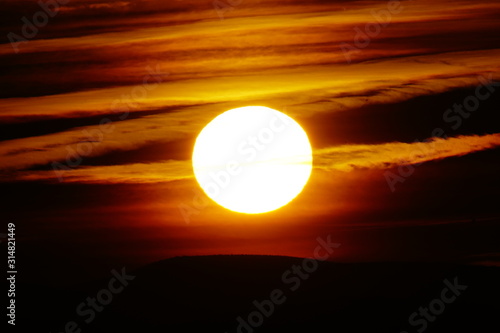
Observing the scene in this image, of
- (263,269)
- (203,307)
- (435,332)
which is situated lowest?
(435,332)

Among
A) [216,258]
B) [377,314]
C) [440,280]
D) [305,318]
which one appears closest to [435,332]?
[377,314]

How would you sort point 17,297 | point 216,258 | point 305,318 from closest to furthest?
point 305,318
point 17,297
point 216,258

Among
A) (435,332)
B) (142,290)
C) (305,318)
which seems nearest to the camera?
(435,332)

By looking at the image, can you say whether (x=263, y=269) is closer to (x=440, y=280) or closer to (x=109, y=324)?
(x=440, y=280)

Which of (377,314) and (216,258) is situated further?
(216,258)

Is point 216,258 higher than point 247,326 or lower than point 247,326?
higher

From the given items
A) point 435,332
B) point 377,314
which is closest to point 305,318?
point 377,314
